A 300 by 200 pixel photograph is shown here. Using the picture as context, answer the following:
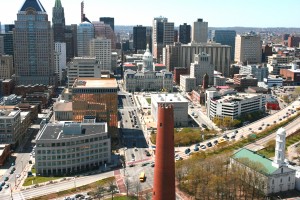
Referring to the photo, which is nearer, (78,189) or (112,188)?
(112,188)

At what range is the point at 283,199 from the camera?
73250mm

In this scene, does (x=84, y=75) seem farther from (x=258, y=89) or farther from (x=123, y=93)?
(x=258, y=89)

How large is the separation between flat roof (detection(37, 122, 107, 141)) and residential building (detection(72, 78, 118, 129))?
28.4ft

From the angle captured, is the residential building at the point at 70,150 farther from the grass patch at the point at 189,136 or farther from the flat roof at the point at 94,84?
the flat roof at the point at 94,84

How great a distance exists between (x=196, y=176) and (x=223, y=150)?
23.7 m

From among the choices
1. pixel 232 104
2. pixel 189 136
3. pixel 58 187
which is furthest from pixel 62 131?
pixel 232 104

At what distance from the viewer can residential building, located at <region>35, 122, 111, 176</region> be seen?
85562 mm

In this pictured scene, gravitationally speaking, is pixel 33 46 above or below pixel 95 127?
above

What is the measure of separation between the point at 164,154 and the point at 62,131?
4955cm

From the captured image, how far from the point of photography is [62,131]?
90375 mm

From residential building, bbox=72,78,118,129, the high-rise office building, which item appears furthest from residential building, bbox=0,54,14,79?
residential building, bbox=72,78,118,129

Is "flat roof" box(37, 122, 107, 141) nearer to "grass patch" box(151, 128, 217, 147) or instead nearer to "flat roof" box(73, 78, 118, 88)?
"flat roof" box(73, 78, 118, 88)

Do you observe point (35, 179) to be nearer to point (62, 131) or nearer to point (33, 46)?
point (62, 131)

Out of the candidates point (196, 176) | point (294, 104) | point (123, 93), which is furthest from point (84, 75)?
point (196, 176)
